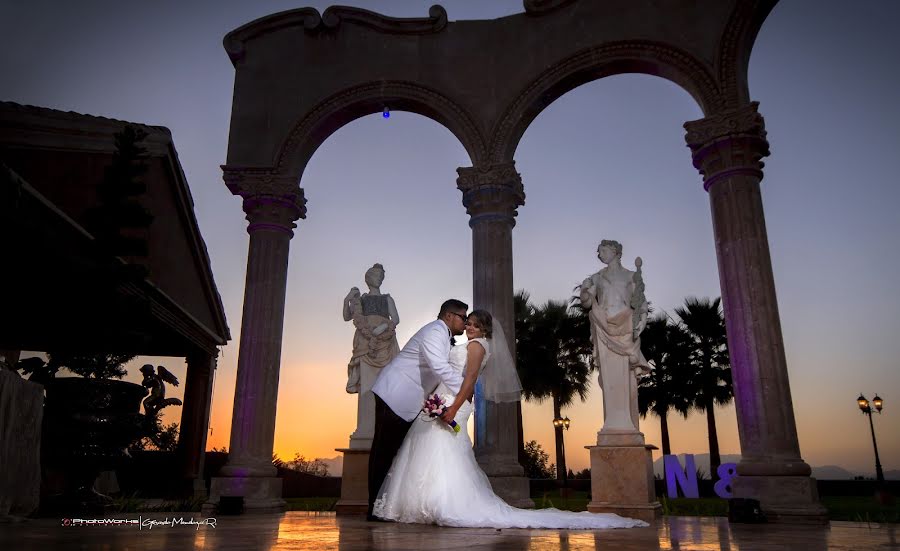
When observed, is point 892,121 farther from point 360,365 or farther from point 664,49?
point 360,365

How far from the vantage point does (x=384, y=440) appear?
5637 mm

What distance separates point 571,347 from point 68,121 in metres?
17.7

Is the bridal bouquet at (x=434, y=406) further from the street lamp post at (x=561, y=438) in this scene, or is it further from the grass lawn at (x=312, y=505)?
the street lamp post at (x=561, y=438)

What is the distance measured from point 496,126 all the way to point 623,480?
20.0 ft

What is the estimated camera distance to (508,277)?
31.0 feet

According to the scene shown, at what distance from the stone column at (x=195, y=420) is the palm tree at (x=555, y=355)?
11214mm

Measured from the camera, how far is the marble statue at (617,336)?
7.71 m

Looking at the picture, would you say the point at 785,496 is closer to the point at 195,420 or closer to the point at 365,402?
the point at 365,402

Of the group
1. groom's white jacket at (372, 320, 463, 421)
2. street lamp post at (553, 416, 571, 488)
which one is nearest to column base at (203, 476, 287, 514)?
groom's white jacket at (372, 320, 463, 421)

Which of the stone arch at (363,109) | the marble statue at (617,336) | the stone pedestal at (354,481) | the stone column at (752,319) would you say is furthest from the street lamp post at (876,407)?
the stone pedestal at (354,481)

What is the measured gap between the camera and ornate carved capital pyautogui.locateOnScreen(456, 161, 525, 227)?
9625mm

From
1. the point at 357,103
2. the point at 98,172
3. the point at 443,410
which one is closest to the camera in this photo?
the point at 443,410

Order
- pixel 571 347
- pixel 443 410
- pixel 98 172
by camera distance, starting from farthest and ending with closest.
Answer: pixel 571 347 → pixel 98 172 → pixel 443 410

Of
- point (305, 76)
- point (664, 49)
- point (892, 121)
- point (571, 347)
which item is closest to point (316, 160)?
point (305, 76)
